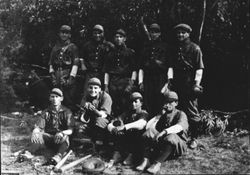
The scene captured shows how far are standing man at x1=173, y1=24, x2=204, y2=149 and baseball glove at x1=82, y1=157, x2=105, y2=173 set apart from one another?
70.3 inches

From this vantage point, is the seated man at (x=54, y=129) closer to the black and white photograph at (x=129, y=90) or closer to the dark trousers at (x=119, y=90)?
the black and white photograph at (x=129, y=90)

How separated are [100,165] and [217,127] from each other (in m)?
2.76

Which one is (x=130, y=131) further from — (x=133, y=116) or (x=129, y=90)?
(x=129, y=90)

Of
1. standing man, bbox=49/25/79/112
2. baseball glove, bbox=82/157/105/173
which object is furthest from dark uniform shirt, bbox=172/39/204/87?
standing man, bbox=49/25/79/112

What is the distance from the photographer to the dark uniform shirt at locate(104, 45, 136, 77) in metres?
7.71

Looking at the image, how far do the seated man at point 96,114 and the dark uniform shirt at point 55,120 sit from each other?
0.90ft

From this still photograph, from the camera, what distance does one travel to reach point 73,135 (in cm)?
712

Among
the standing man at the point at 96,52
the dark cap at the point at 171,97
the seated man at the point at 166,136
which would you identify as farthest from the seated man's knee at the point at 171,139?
the standing man at the point at 96,52

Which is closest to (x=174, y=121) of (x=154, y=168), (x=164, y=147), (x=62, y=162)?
(x=164, y=147)

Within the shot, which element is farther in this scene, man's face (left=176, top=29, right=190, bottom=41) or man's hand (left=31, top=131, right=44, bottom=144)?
man's face (left=176, top=29, right=190, bottom=41)

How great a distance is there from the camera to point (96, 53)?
798cm

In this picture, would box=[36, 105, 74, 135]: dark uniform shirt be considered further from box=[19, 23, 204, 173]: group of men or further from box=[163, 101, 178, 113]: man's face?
box=[163, 101, 178, 113]: man's face

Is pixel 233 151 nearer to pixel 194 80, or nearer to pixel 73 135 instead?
pixel 194 80

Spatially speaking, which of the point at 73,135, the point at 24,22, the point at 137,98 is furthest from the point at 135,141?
the point at 24,22
